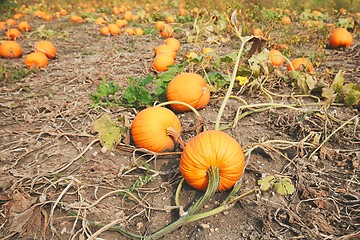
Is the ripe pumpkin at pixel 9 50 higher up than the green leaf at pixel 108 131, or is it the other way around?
the green leaf at pixel 108 131

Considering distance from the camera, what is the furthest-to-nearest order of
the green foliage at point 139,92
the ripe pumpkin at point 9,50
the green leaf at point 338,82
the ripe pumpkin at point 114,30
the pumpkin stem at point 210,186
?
the ripe pumpkin at point 114,30 → the ripe pumpkin at point 9,50 → the green leaf at point 338,82 → the green foliage at point 139,92 → the pumpkin stem at point 210,186

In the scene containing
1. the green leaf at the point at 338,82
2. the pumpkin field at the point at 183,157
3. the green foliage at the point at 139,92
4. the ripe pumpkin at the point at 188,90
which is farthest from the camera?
the green leaf at the point at 338,82

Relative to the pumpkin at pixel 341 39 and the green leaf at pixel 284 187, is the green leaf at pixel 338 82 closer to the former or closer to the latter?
the green leaf at pixel 284 187

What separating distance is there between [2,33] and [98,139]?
741 centimetres

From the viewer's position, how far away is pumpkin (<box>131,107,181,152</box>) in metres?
2.73

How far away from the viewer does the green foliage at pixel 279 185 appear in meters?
2.29

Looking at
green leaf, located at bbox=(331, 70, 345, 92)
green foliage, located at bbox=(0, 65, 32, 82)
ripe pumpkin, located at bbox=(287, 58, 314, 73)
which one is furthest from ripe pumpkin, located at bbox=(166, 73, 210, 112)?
green foliage, located at bbox=(0, 65, 32, 82)

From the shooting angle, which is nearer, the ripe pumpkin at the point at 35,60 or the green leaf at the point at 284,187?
the green leaf at the point at 284,187

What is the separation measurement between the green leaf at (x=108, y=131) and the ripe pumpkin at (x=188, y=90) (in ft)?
2.40

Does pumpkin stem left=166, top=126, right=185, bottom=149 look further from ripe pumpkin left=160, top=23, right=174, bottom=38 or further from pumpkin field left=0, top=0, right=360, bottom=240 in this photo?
ripe pumpkin left=160, top=23, right=174, bottom=38

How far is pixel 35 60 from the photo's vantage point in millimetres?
5395

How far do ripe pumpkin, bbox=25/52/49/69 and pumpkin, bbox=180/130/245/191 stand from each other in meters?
4.21

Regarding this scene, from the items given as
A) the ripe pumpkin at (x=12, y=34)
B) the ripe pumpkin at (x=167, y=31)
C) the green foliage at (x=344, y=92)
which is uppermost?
the green foliage at (x=344, y=92)

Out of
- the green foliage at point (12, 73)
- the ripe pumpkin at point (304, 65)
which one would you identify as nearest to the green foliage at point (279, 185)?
the ripe pumpkin at point (304, 65)
